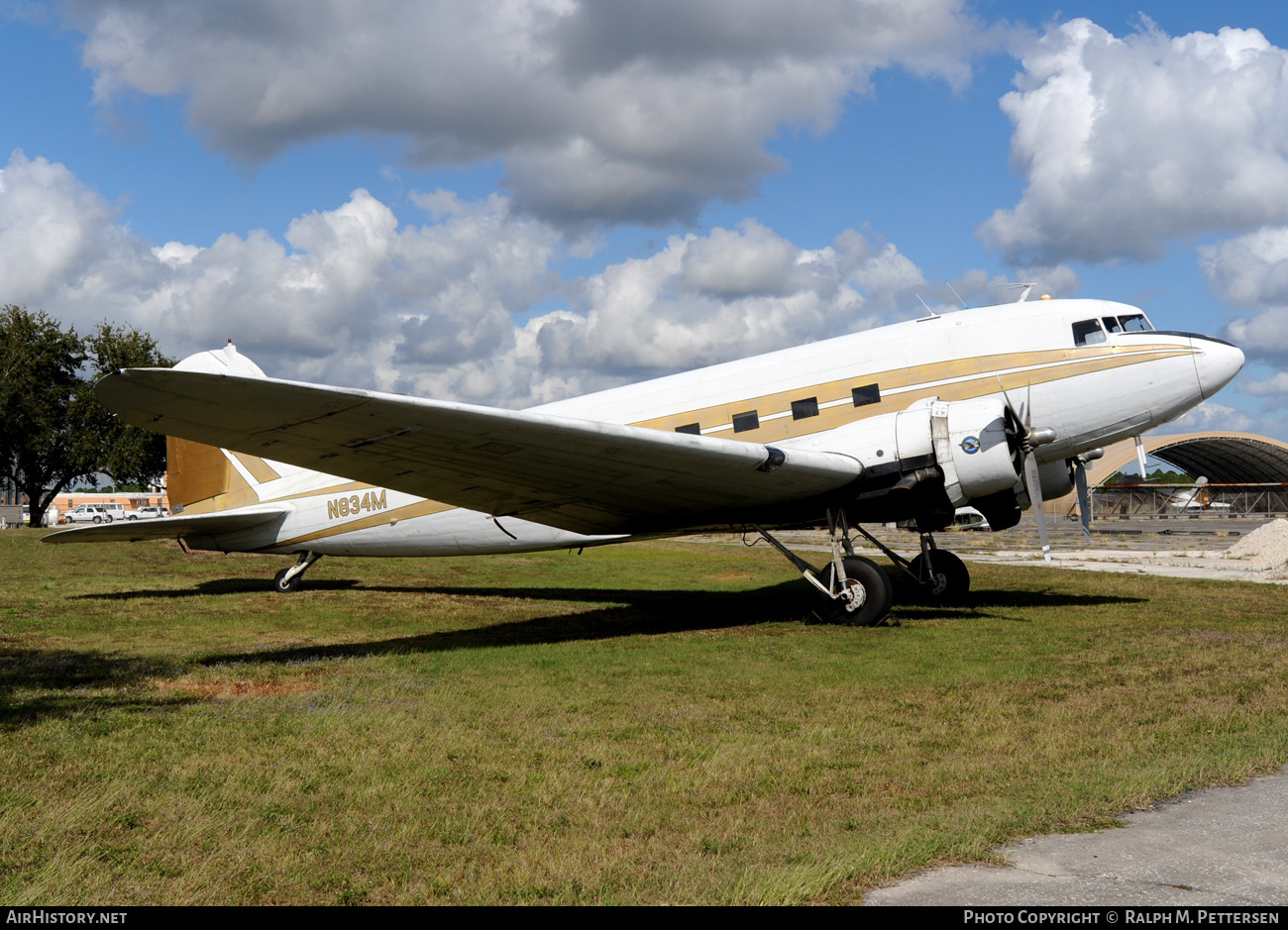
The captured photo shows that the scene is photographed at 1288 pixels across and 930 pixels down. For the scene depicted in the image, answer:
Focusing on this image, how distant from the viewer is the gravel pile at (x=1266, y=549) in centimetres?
2084

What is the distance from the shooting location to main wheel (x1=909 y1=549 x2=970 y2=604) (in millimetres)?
15297

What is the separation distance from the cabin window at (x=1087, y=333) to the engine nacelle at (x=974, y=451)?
2075mm

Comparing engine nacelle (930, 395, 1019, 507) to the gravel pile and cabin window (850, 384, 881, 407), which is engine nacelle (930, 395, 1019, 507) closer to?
cabin window (850, 384, 881, 407)

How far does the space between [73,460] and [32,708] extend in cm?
6083

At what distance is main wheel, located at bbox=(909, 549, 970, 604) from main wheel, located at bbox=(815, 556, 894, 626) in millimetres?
3388

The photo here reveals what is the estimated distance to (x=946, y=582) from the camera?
15352 mm

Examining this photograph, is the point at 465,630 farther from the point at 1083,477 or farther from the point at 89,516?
the point at 89,516

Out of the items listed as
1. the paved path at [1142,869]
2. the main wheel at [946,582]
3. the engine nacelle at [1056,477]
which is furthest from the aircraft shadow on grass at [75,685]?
the engine nacelle at [1056,477]

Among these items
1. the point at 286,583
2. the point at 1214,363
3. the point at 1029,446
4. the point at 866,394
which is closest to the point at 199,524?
the point at 286,583

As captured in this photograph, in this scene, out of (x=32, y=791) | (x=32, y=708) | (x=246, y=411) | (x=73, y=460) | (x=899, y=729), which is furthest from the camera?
(x=73, y=460)

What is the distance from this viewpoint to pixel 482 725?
6.67 meters

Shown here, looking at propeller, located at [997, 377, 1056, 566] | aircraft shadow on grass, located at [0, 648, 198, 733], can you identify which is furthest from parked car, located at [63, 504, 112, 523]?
propeller, located at [997, 377, 1056, 566]
